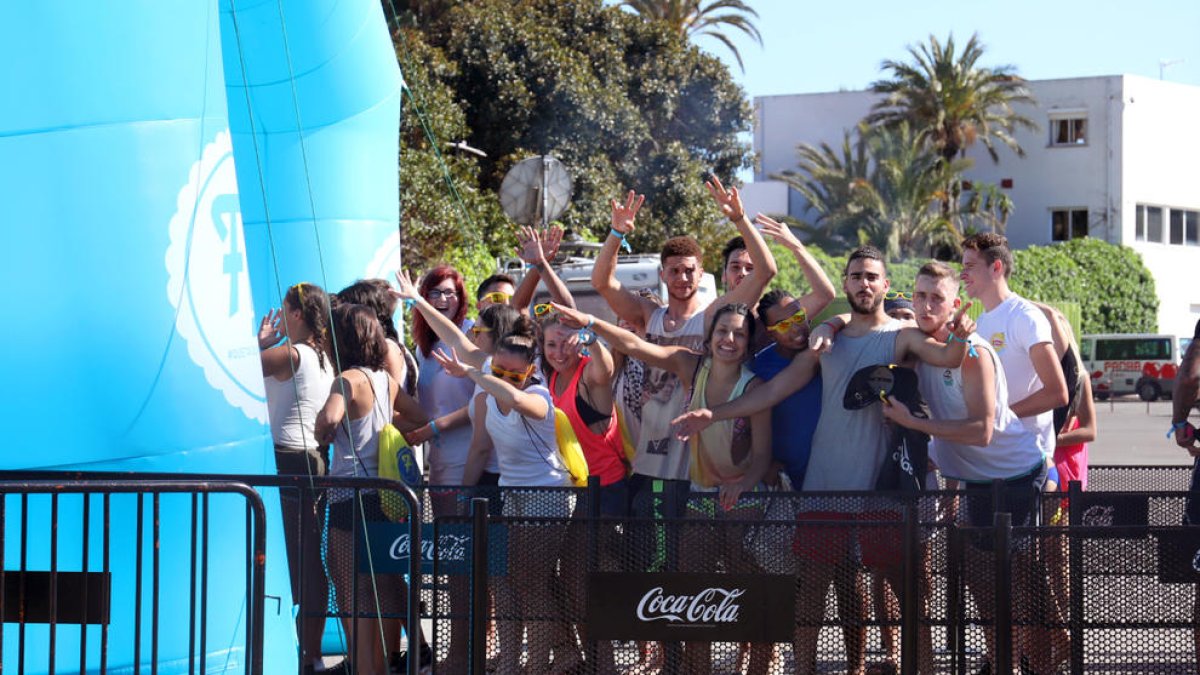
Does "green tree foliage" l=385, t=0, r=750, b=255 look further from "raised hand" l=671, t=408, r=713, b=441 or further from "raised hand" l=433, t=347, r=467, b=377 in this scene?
"raised hand" l=671, t=408, r=713, b=441

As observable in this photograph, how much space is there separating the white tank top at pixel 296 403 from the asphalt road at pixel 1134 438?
10088 mm

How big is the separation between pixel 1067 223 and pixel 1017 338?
44733 millimetres

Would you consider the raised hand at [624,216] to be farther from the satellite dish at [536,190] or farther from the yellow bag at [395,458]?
the satellite dish at [536,190]

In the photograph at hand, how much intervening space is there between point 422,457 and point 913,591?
5.83 m

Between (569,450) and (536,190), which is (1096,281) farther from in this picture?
(569,450)

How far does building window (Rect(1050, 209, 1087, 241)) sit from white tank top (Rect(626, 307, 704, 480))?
147 feet

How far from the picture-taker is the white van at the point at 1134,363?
4109 centimetres

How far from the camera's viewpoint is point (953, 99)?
47.8 metres

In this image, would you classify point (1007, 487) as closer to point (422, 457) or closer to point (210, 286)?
point (210, 286)

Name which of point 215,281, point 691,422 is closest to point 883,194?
point 691,422

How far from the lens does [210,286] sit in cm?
590

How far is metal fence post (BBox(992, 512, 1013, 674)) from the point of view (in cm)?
538

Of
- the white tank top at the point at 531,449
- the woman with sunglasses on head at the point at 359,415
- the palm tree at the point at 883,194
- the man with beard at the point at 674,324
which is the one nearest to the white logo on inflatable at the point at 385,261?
the woman with sunglasses on head at the point at 359,415

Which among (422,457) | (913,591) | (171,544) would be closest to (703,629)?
(913,591)
